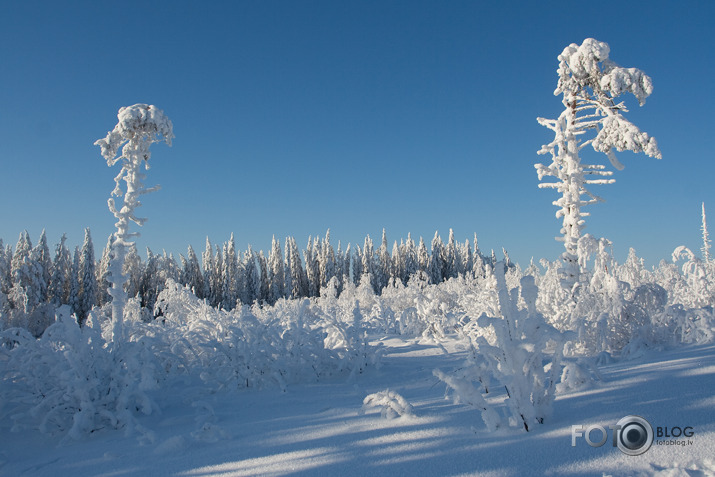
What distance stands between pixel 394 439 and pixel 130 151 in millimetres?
6638

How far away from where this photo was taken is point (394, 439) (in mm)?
2455

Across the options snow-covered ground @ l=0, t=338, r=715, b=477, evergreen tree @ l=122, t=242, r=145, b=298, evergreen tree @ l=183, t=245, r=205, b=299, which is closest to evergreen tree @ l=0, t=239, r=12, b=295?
evergreen tree @ l=122, t=242, r=145, b=298

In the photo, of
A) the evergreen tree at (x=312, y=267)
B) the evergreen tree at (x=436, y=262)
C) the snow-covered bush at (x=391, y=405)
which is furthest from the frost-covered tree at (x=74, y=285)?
the evergreen tree at (x=436, y=262)

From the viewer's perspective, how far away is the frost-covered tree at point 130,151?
6.58 metres

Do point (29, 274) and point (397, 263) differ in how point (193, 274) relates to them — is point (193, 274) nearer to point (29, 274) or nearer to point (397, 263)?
point (29, 274)

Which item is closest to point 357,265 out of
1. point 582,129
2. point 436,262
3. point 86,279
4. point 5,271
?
point 436,262

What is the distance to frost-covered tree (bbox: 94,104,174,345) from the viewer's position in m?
6.58

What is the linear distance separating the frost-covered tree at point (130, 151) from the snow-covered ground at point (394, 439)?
3695mm

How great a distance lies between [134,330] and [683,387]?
596 cm

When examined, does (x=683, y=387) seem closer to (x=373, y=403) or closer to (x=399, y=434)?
(x=399, y=434)

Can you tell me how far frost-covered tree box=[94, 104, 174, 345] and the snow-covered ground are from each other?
12.1ft

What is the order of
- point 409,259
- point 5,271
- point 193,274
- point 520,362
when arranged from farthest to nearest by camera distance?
1. point 409,259
2. point 193,274
3. point 5,271
4. point 520,362

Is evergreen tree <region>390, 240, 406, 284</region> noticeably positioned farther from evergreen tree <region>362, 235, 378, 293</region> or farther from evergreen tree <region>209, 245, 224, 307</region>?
evergreen tree <region>209, 245, 224, 307</region>

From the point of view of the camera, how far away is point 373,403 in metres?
3.10
